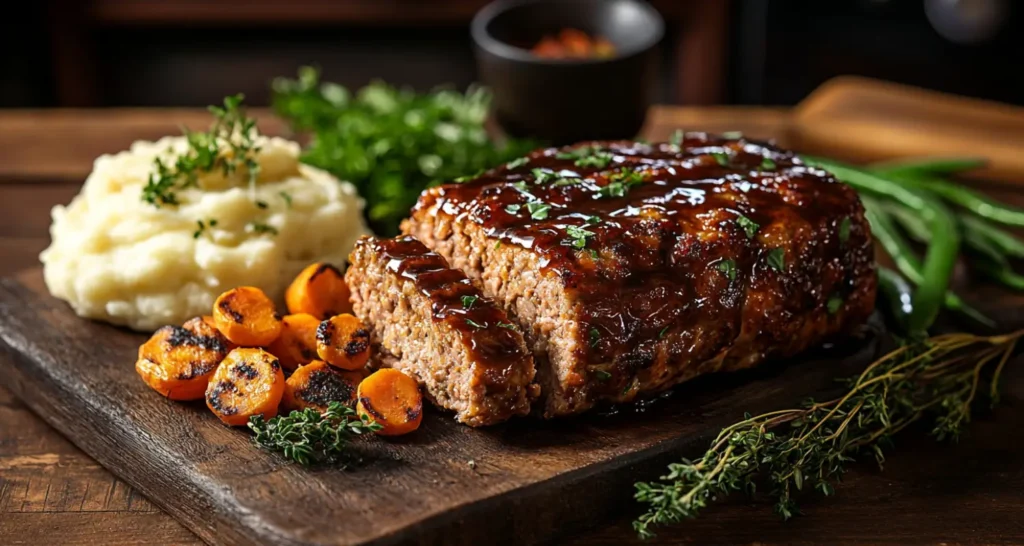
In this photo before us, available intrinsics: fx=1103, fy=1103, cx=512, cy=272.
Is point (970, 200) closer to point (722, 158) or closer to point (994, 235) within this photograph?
point (994, 235)

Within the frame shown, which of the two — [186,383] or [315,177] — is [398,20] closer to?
[315,177]

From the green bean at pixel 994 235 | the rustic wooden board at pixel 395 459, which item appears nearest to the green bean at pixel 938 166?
the green bean at pixel 994 235

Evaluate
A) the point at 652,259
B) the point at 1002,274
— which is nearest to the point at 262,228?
the point at 652,259

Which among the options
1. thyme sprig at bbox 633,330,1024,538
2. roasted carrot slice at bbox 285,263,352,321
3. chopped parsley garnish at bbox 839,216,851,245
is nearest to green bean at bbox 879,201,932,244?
thyme sprig at bbox 633,330,1024,538

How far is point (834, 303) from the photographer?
15.6 feet

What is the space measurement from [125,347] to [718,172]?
272 cm

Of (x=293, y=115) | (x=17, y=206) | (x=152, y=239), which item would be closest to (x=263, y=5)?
(x=293, y=115)

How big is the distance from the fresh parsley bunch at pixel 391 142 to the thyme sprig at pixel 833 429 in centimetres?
272

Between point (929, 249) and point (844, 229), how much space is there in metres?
1.23

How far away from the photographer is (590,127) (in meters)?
7.06

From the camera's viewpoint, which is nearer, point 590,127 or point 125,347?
point 125,347

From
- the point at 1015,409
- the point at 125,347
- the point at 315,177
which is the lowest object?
the point at 1015,409

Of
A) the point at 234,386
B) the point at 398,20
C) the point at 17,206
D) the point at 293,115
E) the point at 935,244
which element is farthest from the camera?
the point at 398,20

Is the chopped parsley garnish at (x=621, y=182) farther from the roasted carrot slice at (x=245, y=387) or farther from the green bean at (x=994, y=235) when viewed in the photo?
the green bean at (x=994, y=235)
